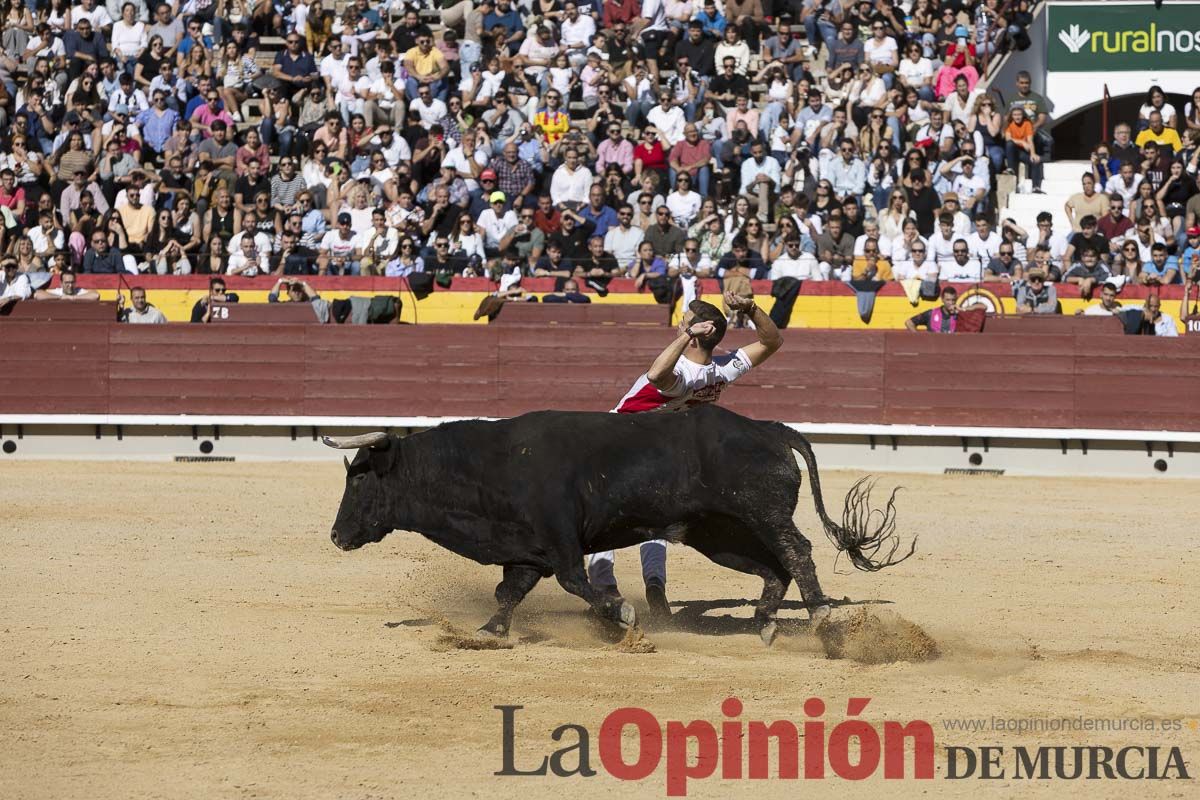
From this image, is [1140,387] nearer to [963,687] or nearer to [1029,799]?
[963,687]

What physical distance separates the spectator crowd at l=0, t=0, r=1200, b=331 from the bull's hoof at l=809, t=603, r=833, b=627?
25.3 feet

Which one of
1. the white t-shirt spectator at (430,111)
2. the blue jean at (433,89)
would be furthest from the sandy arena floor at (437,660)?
the blue jean at (433,89)

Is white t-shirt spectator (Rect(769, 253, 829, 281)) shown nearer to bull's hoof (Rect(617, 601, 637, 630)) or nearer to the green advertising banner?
the green advertising banner

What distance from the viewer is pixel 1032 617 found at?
7078mm

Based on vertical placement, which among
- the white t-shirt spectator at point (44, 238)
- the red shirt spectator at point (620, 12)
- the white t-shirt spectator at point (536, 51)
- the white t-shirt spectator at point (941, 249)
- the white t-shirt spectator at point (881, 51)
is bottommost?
the white t-shirt spectator at point (941, 249)

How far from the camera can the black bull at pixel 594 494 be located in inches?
241

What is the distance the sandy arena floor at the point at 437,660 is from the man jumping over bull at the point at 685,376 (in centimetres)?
25

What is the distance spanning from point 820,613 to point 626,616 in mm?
717

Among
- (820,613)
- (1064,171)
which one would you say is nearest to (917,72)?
(1064,171)

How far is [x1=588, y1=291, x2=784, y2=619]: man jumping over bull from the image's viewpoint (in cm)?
630

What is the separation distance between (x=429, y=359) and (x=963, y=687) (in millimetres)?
9043

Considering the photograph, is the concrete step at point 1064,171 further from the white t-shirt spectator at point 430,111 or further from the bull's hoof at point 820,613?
the bull's hoof at point 820,613

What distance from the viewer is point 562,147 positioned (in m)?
15.5

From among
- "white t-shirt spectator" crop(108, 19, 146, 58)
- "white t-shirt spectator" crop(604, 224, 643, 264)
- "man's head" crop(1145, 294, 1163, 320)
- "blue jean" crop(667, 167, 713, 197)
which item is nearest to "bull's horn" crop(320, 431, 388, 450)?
"white t-shirt spectator" crop(604, 224, 643, 264)
